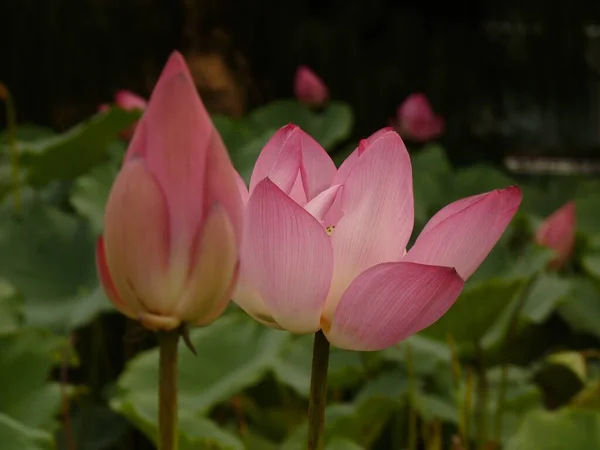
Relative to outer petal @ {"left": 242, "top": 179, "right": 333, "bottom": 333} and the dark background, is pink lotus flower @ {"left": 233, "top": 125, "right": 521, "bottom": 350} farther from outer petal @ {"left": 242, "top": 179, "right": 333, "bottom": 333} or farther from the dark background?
the dark background

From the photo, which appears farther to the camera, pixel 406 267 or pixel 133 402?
pixel 133 402

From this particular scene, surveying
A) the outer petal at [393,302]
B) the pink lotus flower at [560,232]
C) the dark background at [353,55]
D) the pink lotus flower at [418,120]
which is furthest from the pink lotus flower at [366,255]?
the dark background at [353,55]

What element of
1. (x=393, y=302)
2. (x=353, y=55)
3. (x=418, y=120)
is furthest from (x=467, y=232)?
(x=353, y=55)

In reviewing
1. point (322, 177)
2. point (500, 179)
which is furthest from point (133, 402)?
point (500, 179)

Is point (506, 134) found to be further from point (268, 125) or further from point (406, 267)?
point (406, 267)

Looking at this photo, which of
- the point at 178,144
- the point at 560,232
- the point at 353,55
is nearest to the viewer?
the point at 178,144

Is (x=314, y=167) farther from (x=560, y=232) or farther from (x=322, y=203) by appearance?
(x=560, y=232)
